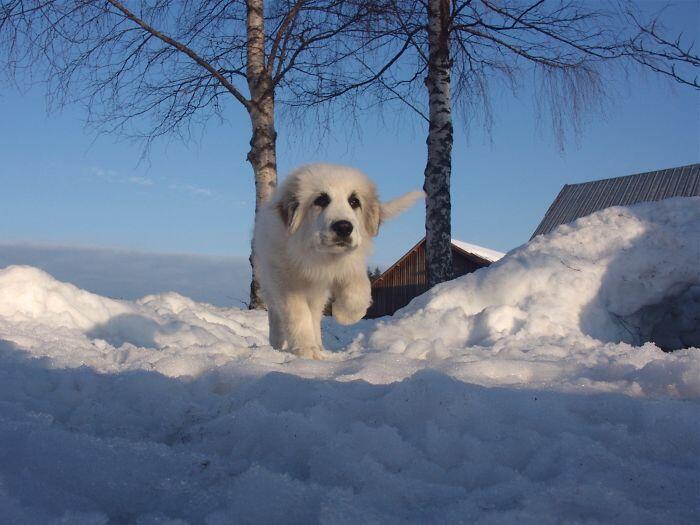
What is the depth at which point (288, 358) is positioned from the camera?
318 centimetres

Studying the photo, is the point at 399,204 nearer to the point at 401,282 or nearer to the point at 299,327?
the point at 299,327

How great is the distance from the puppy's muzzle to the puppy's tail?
2.03 ft

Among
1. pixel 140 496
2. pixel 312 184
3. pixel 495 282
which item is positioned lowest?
pixel 140 496

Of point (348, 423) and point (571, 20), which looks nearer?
point (348, 423)

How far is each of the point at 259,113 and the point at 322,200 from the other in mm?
5658

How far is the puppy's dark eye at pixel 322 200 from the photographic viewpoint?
3.88m

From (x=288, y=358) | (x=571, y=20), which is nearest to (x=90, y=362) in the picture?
(x=288, y=358)

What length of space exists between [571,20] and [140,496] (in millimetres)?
9289

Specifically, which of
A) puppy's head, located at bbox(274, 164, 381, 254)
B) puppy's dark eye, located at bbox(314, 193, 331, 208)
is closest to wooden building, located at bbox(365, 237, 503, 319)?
puppy's head, located at bbox(274, 164, 381, 254)

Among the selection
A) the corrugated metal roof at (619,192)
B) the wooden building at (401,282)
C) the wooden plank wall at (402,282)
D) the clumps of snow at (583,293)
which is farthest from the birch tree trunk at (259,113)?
the wooden plank wall at (402,282)

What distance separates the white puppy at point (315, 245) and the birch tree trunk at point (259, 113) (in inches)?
184

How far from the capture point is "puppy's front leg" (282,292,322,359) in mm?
3818

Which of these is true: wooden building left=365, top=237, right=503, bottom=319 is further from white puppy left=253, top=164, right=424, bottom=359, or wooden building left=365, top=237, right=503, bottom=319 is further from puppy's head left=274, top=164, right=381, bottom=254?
puppy's head left=274, top=164, right=381, bottom=254

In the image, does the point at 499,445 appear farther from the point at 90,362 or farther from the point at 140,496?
the point at 90,362
